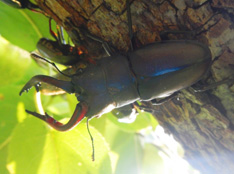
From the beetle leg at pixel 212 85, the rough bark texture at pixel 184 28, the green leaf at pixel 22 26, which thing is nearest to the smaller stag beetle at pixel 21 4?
the green leaf at pixel 22 26

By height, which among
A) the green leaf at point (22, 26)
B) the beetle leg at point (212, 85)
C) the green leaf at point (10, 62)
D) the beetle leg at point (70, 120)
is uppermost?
the green leaf at point (22, 26)

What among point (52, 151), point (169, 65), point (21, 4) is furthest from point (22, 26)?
point (169, 65)

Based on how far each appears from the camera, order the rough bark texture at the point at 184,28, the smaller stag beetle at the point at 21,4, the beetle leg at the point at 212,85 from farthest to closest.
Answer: the smaller stag beetle at the point at 21,4
the beetle leg at the point at 212,85
the rough bark texture at the point at 184,28

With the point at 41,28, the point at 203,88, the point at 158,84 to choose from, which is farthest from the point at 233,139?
the point at 41,28

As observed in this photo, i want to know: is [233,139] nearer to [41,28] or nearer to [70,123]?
[70,123]

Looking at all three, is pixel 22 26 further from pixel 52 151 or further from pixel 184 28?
pixel 184 28

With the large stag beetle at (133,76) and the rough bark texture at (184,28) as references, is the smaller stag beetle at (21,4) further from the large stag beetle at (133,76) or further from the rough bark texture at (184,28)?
the large stag beetle at (133,76)

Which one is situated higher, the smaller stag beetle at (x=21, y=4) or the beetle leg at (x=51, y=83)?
the smaller stag beetle at (x=21, y=4)

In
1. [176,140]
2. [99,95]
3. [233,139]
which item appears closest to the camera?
[99,95]
